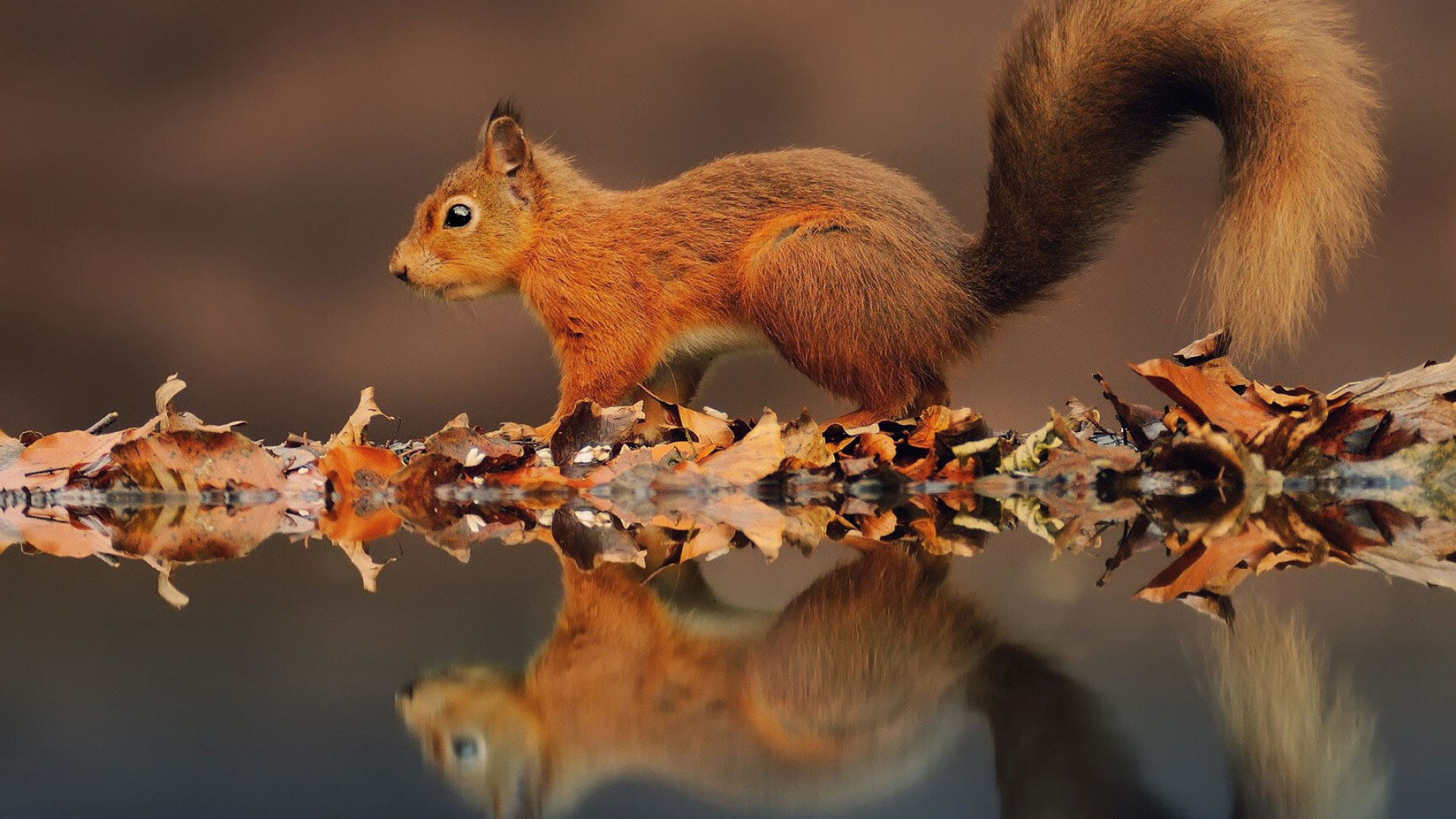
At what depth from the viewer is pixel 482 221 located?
7.79 feet

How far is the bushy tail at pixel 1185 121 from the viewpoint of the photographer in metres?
1.75

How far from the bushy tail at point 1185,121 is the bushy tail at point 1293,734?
3.71 feet

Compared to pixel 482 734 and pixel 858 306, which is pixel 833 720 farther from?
pixel 858 306

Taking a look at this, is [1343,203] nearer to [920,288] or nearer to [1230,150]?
[1230,150]

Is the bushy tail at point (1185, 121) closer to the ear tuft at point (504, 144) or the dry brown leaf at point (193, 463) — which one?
the ear tuft at point (504, 144)

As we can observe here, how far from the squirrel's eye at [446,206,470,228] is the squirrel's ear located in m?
0.09

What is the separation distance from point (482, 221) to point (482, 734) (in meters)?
1.91

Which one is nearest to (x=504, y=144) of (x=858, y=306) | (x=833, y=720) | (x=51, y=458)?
(x=858, y=306)

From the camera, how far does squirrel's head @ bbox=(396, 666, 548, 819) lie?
1.60ft

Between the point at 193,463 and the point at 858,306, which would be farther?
the point at 858,306

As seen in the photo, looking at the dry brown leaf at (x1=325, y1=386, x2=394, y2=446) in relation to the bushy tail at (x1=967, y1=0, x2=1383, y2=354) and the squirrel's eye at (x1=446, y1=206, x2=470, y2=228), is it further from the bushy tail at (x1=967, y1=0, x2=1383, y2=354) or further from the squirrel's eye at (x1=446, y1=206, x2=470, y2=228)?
the bushy tail at (x1=967, y1=0, x2=1383, y2=354)

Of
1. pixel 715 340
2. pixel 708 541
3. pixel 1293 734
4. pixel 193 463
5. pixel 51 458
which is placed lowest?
pixel 1293 734

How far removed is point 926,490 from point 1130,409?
0.36 meters

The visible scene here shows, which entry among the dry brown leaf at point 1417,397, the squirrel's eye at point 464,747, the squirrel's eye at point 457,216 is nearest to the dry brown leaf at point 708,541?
the squirrel's eye at point 464,747
